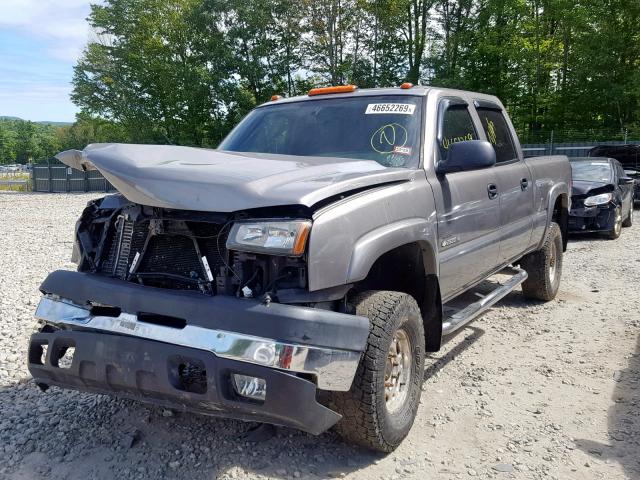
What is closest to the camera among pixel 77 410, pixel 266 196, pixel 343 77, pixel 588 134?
pixel 266 196

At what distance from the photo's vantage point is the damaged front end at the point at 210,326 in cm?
262

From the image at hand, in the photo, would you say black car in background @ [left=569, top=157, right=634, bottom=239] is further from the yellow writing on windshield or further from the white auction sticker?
the white auction sticker

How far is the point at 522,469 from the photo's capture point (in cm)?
319

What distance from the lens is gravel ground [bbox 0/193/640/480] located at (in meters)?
3.17

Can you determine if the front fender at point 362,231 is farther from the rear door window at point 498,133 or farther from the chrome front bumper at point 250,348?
the rear door window at point 498,133

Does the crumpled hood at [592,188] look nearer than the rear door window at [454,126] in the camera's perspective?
No

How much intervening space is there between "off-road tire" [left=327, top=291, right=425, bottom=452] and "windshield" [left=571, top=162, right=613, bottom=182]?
9.91m

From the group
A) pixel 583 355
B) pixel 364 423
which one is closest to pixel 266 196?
pixel 364 423

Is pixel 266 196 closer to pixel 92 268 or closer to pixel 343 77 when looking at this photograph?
pixel 92 268

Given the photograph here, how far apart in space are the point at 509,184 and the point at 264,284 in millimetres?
3019

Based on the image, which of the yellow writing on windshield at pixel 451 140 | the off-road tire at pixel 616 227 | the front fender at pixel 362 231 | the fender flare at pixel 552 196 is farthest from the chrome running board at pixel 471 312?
the off-road tire at pixel 616 227

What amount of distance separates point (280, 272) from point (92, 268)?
122cm

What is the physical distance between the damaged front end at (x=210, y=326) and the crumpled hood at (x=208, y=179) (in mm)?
108

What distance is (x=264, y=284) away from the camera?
281cm
